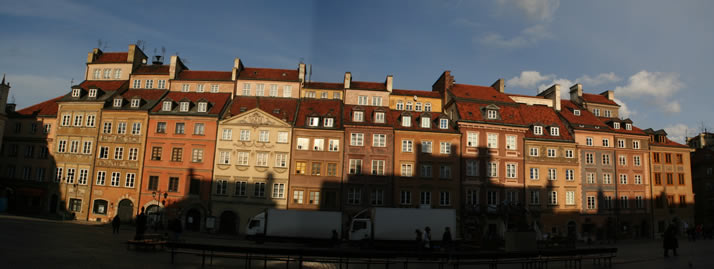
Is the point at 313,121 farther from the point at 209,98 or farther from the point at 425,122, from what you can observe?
the point at 209,98

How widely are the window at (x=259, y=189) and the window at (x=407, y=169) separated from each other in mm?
13588

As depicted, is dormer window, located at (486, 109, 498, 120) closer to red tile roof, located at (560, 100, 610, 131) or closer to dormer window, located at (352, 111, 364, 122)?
red tile roof, located at (560, 100, 610, 131)

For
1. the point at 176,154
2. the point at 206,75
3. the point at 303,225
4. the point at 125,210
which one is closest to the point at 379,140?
the point at 303,225

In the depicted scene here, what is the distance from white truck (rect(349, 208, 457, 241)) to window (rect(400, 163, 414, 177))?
1190 cm

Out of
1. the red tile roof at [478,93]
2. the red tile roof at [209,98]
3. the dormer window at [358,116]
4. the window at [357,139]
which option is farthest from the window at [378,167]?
the red tile roof at [209,98]

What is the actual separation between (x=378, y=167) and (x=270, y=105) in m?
13.9

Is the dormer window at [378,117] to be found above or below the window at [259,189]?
above

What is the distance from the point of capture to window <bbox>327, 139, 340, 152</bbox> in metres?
43.1

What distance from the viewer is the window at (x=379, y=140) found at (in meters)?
43.4

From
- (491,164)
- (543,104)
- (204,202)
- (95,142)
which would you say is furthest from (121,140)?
(543,104)

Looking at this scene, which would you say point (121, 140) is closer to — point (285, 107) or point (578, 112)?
point (285, 107)

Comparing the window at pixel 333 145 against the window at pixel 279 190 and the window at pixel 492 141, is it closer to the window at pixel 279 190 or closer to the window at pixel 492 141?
the window at pixel 279 190

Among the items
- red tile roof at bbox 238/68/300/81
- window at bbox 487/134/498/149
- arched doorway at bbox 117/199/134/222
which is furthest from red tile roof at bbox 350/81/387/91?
arched doorway at bbox 117/199/134/222

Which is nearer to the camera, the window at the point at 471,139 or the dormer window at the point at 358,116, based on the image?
the dormer window at the point at 358,116
